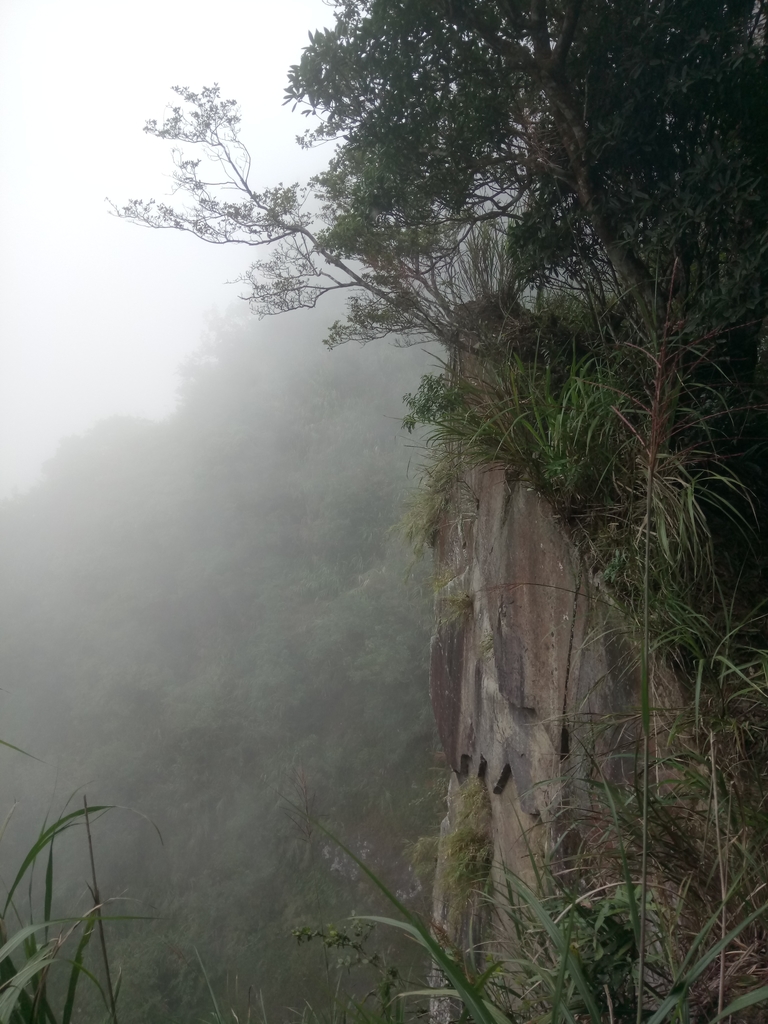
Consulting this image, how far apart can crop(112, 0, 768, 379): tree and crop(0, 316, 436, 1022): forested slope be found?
7992mm

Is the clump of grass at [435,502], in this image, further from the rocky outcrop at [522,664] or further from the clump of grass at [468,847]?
the clump of grass at [468,847]

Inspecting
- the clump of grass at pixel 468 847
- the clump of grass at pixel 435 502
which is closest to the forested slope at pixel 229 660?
the clump of grass at pixel 468 847

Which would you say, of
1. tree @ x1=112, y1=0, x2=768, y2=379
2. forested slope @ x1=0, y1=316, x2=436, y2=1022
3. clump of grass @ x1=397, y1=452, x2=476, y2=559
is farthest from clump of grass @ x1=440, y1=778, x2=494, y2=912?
forested slope @ x1=0, y1=316, x2=436, y2=1022

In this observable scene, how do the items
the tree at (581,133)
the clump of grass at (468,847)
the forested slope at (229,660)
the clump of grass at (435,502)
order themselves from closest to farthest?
the tree at (581,133) → the clump of grass at (468,847) → the clump of grass at (435,502) → the forested slope at (229,660)

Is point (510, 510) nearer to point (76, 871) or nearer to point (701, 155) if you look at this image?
point (701, 155)

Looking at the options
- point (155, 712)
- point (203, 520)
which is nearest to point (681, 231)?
point (155, 712)

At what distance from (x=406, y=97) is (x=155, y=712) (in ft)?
50.0

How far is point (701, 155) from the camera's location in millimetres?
2373

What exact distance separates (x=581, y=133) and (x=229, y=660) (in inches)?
603

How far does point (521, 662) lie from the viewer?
328 centimetres

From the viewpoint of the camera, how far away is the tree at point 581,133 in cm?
239

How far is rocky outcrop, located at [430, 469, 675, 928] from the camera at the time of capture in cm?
245

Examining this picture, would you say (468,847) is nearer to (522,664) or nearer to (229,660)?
(522,664)

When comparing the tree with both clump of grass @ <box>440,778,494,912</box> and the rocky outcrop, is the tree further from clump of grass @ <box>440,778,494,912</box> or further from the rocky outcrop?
clump of grass @ <box>440,778,494,912</box>
